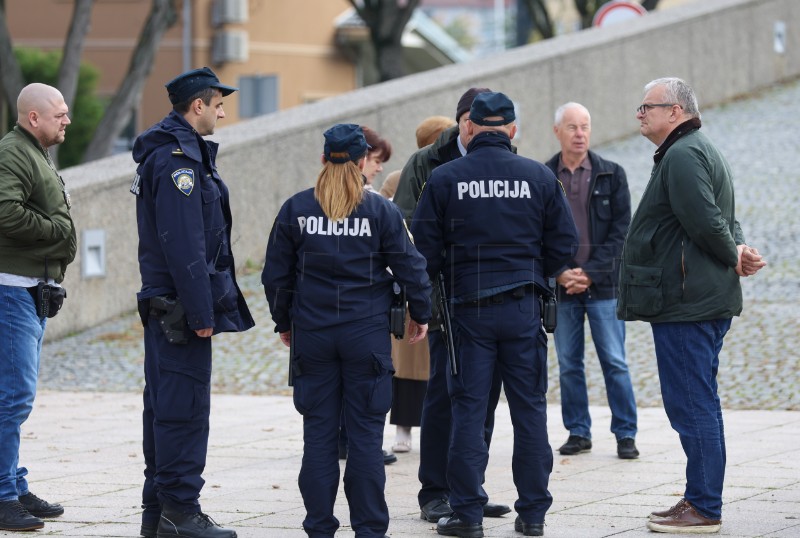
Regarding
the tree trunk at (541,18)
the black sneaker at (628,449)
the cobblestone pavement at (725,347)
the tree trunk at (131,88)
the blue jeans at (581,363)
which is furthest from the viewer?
the tree trunk at (541,18)

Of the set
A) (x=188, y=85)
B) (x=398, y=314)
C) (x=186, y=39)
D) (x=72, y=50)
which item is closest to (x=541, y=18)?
(x=186, y=39)

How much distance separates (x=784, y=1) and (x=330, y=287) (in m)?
18.4

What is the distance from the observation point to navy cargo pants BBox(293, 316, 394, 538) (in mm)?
6113

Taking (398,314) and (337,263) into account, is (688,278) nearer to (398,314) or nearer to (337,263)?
(398,314)

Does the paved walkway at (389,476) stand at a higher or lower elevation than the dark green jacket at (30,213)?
lower

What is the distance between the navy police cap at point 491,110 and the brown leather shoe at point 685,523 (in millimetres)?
1959

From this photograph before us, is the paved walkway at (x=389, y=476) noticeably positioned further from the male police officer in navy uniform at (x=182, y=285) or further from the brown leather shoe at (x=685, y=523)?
the male police officer in navy uniform at (x=182, y=285)

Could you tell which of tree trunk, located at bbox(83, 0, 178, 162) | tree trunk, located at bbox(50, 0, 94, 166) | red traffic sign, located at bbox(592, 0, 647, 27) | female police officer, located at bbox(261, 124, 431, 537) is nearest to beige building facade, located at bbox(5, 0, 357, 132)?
red traffic sign, located at bbox(592, 0, 647, 27)

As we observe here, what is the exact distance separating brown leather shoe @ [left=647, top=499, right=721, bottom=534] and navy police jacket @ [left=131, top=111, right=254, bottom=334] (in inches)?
82.4

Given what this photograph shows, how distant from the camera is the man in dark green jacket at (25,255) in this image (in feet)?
22.2

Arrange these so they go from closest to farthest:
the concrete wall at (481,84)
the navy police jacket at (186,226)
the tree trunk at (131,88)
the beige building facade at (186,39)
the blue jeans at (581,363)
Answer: the navy police jacket at (186,226) → the blue jeans at (581,363) → the concrete wall at (481,84) → the tree trunk at (131,88) → the beige building facade at (186,39)

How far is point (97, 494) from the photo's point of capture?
7.59 meters

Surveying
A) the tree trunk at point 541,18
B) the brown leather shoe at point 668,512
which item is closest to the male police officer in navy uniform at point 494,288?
the brown leather shoe at point 668,512

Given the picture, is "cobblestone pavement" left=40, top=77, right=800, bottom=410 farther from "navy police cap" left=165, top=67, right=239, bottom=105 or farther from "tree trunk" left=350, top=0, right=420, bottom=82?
"tree trunk" left=350, top=0, right=420, bottom=82
